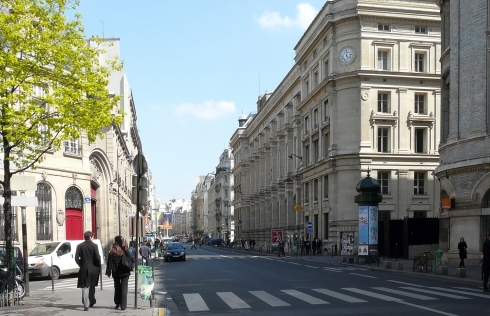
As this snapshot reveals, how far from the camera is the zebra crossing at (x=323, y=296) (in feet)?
52.6

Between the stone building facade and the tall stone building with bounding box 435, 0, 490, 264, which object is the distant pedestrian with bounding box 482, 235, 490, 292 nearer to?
the tall stone building with bounding box 435, 0, 490, 264

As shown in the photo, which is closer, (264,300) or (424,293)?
(264,300)

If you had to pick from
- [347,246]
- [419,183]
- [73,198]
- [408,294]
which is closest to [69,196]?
[73,198]

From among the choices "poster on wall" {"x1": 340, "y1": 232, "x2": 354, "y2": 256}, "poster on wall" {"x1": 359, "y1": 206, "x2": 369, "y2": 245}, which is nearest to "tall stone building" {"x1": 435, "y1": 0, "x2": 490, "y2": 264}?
"poster on wall" {"x1": 359, "y1": 206, "x2": 369, "y2": 245}

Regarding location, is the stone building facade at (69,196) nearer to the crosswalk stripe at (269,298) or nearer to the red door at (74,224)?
the red door at (74,224)

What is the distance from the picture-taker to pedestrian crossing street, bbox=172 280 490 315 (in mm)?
16094

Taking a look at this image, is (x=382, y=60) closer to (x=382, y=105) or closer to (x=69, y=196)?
(x=382, y=105)

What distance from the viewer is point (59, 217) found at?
34594 mm

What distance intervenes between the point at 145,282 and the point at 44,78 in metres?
6.68

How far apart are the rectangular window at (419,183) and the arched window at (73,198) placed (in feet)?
99.8

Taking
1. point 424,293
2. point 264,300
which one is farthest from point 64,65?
point 424,293

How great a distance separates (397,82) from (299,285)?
120 ft

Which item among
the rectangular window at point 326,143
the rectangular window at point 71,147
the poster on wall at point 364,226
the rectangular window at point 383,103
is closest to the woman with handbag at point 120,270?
the rectangular window at point 71,147

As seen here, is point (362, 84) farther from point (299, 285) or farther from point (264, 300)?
point (264, 300)
